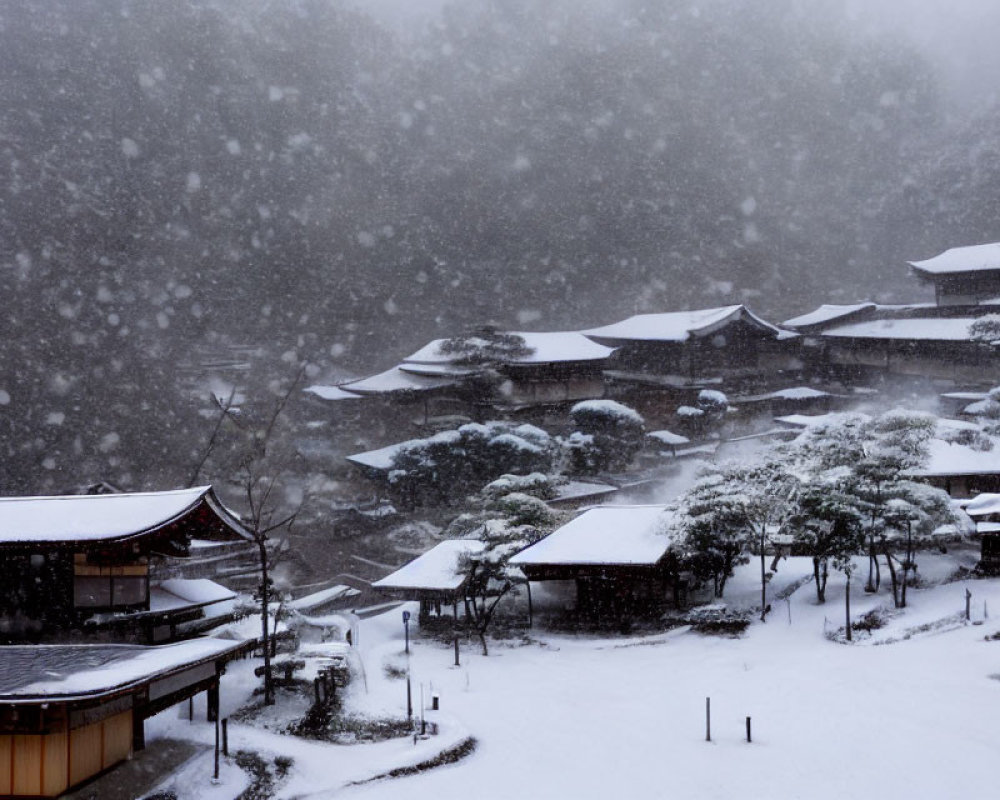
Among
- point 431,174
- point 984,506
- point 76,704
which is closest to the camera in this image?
point 76,704

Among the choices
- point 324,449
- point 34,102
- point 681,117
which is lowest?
point 324,449

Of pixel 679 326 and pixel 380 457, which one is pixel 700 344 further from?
pixel 380 457

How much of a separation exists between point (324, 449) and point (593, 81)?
67056mm

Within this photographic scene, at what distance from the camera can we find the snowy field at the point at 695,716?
10.3 meters

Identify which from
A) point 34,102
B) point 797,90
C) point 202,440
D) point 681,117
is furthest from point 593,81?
point 202,440

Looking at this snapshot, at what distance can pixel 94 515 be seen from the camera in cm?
1249

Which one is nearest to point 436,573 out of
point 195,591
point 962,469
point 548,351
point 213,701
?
point 195,591

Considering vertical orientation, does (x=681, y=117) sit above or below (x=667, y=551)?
above

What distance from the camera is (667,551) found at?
60.5 ft

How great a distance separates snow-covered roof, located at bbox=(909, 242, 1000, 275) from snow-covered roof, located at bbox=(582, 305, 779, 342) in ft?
26.0

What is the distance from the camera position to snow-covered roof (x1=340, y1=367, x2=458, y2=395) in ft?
123

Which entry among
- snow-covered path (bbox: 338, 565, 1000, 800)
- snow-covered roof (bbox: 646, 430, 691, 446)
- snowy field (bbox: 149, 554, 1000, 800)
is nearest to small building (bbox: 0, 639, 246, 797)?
snowy field (bbox: 149, 554, 1000, 800)

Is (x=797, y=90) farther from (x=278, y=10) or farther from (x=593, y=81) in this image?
(x=278, y=10)

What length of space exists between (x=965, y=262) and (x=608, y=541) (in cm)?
3017
